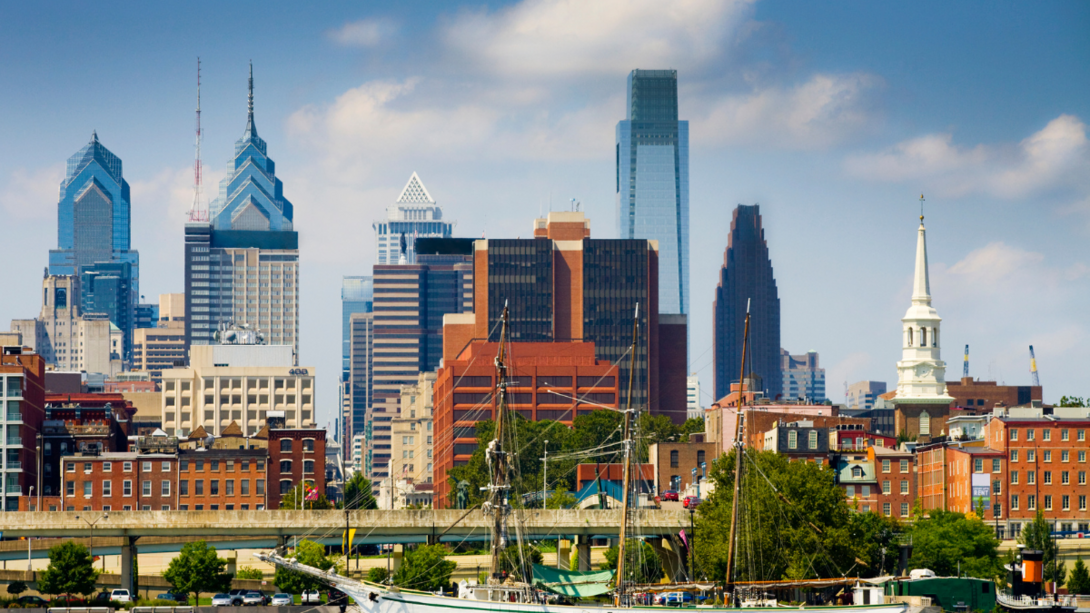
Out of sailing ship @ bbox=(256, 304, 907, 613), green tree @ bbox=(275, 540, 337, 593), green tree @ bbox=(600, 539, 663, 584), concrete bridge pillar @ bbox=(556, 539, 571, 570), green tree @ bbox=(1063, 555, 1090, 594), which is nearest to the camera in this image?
sailing ship @ bbox=(256, 304, 907, 613)

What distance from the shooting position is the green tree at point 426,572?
122 m

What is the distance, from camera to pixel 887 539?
14262 cm

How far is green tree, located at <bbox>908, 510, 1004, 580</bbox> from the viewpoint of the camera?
465 ft

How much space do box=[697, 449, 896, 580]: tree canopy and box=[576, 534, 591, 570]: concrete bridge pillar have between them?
15.6m

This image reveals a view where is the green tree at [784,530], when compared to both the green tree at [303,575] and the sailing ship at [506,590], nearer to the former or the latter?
the sailing ship at [506,590]

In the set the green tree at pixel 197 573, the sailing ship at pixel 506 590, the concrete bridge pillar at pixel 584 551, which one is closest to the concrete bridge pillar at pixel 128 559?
the green tree at pixel 197 573

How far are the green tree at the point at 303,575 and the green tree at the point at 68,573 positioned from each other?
16010mm

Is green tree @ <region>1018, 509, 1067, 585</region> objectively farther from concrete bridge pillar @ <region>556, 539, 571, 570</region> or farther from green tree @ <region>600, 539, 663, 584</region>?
concrete bridge pillar @ <region>556, 539, 571, 570</region>

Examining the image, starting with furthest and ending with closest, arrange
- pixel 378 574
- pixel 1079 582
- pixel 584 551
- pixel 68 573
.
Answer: pixel 584 551 < pixel 1079 582 < pixel 378 574 < pixel 68 573

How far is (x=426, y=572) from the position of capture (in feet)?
402

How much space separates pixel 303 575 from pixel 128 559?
61.3 feet

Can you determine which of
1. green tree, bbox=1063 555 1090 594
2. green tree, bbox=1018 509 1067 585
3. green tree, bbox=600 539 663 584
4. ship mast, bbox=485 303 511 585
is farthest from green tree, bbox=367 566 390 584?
green tree, bbox=1063 555 1090 594

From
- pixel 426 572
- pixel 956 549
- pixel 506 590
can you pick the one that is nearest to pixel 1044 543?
pixel 956 549

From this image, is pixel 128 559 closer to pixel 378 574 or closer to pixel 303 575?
pixel 303 575
